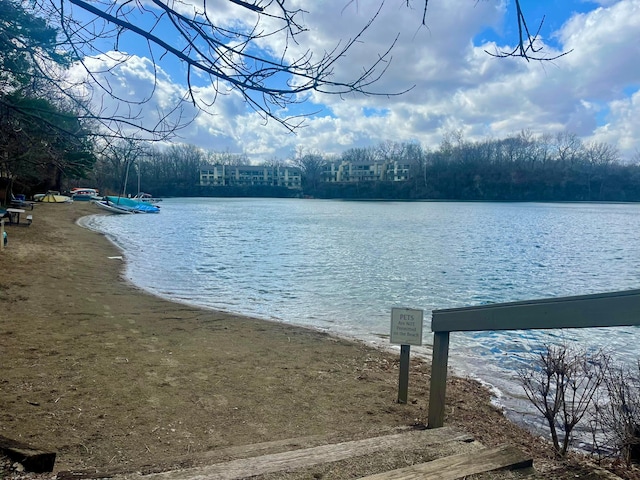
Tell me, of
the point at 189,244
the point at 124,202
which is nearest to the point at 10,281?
the point at 189,244

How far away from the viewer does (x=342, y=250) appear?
23828mm

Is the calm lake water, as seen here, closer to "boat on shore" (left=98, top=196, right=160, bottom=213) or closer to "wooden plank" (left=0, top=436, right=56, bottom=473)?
"wooden plank" (left=0, top=436, right=56, bottom=473)

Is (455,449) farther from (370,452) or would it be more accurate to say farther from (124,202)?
(124,202)

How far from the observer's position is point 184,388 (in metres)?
4.74

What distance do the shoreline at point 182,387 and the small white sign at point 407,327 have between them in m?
0.72

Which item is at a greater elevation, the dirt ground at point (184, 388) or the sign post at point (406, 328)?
the sign post at point (406, 328)

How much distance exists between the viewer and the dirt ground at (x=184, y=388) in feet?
11.1

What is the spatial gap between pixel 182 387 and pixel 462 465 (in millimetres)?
3307

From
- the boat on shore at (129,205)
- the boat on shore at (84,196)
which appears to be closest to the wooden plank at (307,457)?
the boat on shore at (129,205)

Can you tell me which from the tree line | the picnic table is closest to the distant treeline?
the tree line

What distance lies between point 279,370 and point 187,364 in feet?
3.72

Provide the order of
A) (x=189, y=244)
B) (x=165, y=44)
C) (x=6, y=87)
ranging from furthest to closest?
(x=189, y=244) → (x=6, y=87) → (x=165, y=44)

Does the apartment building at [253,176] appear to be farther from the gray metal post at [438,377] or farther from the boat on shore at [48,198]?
the gray metal post at [438,377]

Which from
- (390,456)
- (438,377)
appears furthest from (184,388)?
(390,456)
